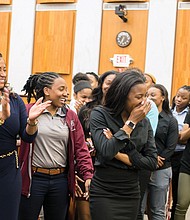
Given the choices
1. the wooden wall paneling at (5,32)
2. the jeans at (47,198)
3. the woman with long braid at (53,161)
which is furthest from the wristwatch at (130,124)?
the wooden wall paneling at (5,32)

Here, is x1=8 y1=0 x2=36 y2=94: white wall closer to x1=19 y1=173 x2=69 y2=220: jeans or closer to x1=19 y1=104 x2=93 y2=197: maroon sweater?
x1=19 y1=104 x2=93 y2=197: maroon sweater

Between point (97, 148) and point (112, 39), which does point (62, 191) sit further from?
point (112, 39)

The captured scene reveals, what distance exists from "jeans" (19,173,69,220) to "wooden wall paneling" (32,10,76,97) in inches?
295

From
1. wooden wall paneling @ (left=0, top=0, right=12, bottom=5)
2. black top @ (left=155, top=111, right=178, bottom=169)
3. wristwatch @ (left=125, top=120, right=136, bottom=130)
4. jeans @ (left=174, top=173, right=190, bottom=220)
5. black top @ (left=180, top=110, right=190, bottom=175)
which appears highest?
wooden wall paneling @ (left=0, top=0, right=12, bottom=5)

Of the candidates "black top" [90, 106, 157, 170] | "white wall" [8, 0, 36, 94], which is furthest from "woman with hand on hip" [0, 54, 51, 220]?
"white wall" [8, 0, 36, 94]

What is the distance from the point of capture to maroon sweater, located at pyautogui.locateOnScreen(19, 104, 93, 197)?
403 centimetres

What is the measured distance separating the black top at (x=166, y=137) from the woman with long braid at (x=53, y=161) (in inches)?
51.4

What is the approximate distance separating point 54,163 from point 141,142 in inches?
37.8

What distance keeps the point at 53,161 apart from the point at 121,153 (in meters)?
0.92

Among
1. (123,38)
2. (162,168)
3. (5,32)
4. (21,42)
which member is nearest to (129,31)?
(123,38)

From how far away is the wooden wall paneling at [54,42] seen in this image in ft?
37.8

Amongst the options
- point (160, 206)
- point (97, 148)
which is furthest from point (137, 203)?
point (160, 206)

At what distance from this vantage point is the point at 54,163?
409 centimetres

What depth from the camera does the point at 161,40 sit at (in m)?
10.7
